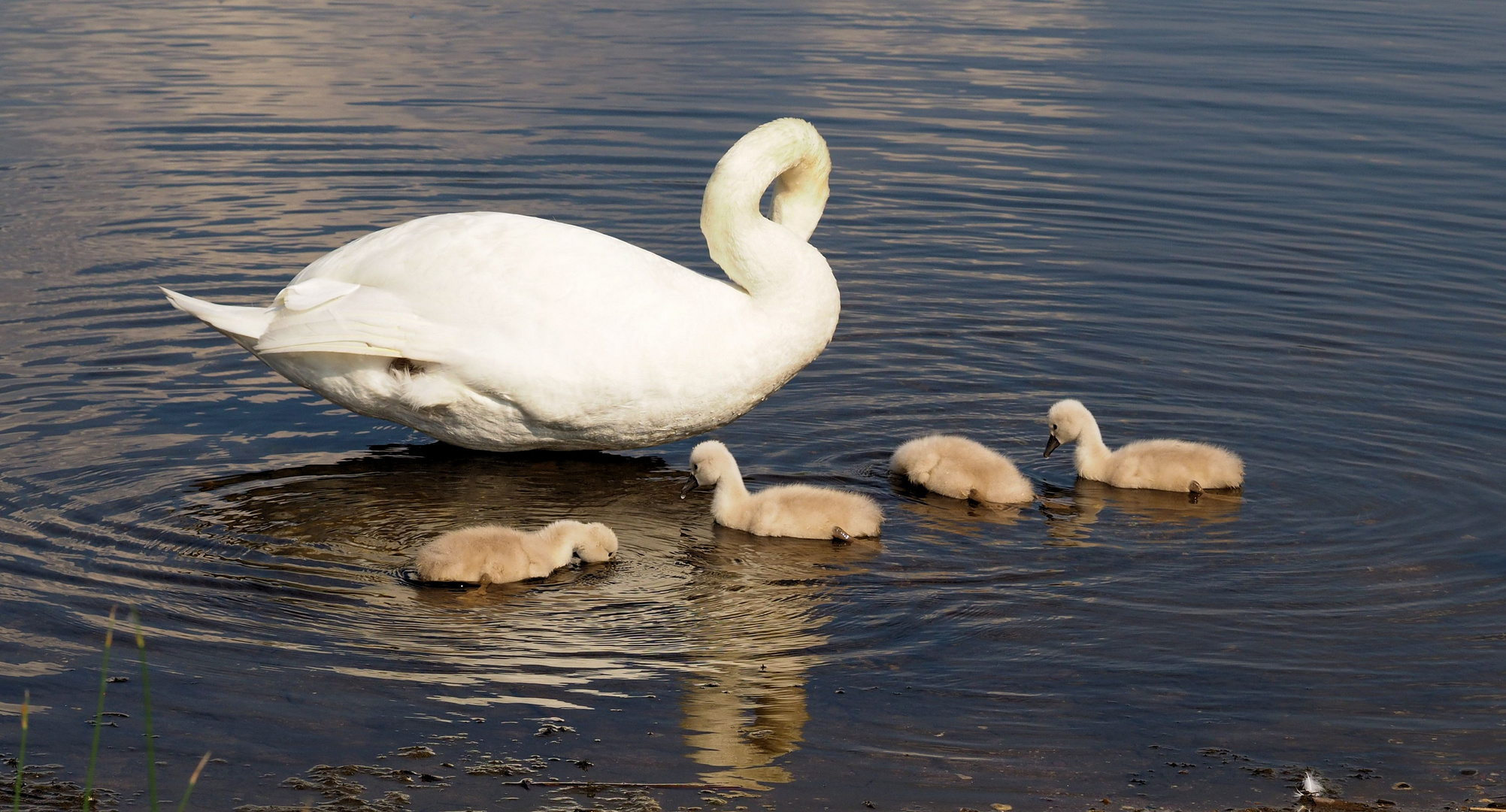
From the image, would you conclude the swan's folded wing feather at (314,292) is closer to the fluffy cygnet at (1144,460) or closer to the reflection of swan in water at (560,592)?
the reflection of swan in water at (560,592)

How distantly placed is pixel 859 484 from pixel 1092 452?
1237 mm

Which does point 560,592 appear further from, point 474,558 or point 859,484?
point 859,484

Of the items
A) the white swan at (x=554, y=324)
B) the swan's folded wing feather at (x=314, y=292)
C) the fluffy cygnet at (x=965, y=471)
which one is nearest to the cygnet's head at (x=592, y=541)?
the white swan at (x=554, y=324)

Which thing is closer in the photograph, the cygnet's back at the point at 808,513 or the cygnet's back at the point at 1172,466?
the cygnet's back at the point at 808,513

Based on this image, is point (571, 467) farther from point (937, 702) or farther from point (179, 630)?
point (937, 702)

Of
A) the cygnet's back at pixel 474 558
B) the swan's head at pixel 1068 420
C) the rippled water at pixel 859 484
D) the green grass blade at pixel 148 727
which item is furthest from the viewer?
the swan's head at pixel 1068 420

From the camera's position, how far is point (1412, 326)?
11.1m

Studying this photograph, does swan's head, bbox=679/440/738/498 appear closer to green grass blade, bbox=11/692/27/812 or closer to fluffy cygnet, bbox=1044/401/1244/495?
fluffy cygnet, bbox=1044/401/1244/495

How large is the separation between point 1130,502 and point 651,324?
2.62 meters

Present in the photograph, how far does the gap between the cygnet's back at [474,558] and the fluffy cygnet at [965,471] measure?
2184 mm

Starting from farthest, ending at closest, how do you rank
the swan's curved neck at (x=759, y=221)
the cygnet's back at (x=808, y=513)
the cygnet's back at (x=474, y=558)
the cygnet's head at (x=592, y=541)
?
the swan's curved neck at (x=759, y=221)
the cygnet's back at (x=808, y=513)
the cygnet's head at (x=592, y=541)
the cygnet's back at (x=474, y=558)

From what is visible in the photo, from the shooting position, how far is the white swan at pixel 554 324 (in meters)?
7.96

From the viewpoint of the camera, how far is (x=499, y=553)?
694 cm

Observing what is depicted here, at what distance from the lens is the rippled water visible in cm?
566
